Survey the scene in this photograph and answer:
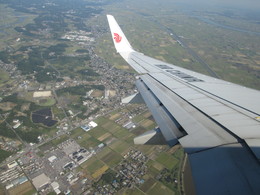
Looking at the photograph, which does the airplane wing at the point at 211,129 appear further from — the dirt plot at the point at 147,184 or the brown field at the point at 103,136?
the brown field at the point at 103,136

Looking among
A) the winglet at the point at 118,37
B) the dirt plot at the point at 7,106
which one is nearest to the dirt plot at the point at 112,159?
the winglet at the point at 118,37

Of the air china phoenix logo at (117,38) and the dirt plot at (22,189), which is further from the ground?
the air china phoenix logo at (117,38)

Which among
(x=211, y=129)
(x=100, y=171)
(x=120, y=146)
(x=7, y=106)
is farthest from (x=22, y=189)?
(x=211, y=129)

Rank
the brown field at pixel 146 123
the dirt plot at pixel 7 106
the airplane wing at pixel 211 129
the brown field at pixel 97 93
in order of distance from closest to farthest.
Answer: the airplane wing at pixel 211 129 → the brown field at pixel 146 123 → the dirt plot at pixel 7 106 → the brown field at pixel 97 93

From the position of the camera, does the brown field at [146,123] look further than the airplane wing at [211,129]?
Yes

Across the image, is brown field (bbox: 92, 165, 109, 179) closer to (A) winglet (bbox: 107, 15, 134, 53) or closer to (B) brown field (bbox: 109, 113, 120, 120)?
(B) brown field (bbox: 109, 113, 120, 120)

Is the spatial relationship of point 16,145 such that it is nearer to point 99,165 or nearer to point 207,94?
point 99,165

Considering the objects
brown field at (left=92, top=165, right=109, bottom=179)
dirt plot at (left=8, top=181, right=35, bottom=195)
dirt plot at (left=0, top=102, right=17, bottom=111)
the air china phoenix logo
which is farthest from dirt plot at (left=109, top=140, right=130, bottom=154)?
dirt plot at (left=0, top=102, right=17, bottom=111)

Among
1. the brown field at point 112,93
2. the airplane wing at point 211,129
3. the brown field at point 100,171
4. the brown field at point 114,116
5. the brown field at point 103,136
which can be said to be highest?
the airplane wing at point 211,129

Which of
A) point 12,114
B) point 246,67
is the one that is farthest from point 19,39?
point 246,67
